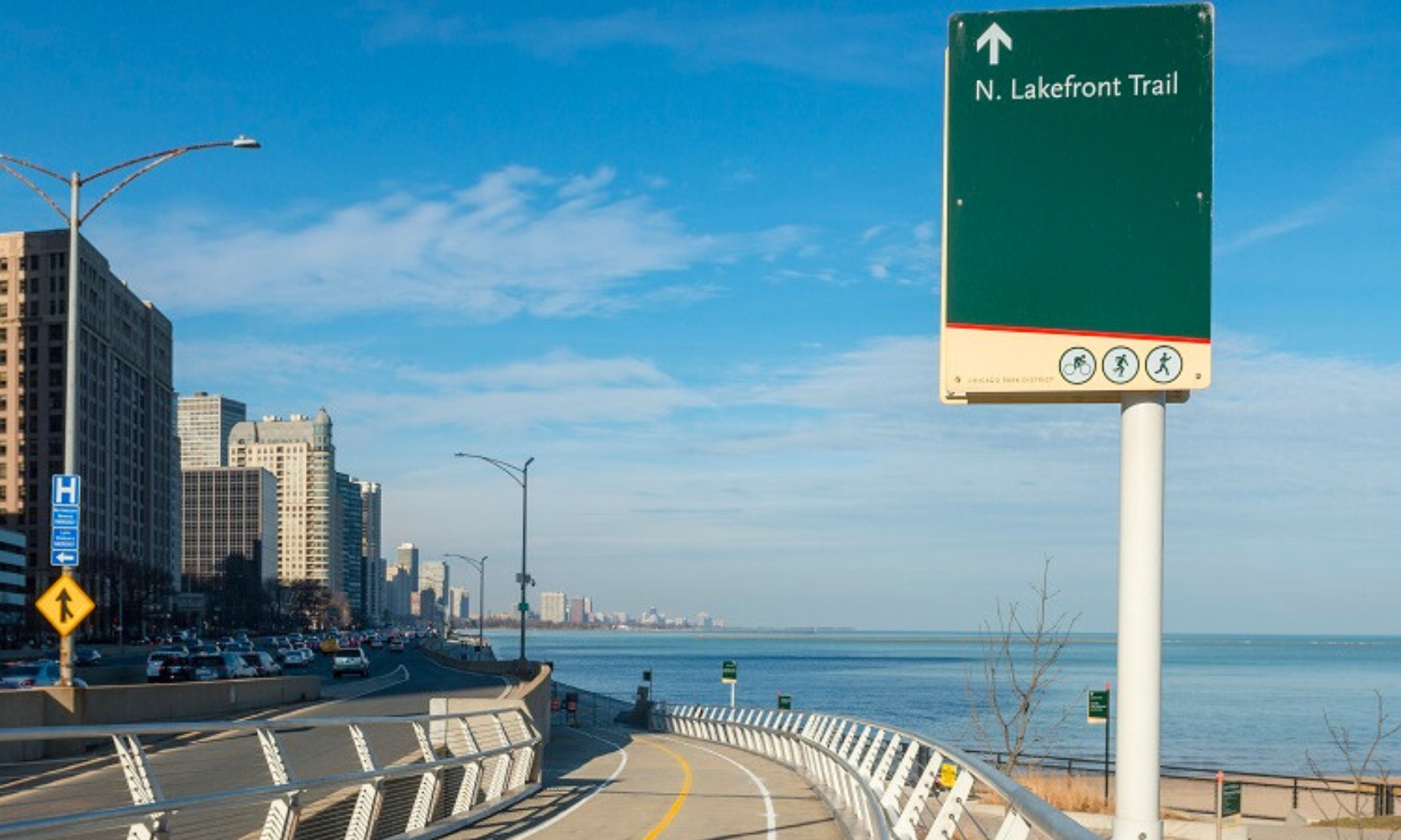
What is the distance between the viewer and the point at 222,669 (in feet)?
209

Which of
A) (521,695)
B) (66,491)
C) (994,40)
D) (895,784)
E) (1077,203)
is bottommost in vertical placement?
(521,695)

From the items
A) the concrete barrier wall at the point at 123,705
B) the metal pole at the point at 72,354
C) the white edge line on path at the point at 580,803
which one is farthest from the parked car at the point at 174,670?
the metal pole at the point at 72,354

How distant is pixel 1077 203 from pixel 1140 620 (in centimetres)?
199

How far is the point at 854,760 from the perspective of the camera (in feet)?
66.9

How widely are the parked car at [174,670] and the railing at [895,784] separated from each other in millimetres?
26371

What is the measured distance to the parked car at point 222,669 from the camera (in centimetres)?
6147

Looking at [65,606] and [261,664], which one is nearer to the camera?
[65,606]

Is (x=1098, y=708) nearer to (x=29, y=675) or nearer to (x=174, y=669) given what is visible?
(x=29, y=675)

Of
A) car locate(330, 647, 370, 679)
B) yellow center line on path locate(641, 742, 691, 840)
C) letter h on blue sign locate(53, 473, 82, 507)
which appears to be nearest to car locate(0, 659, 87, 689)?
yellow center line on path locate(641, 742, 691, 840)

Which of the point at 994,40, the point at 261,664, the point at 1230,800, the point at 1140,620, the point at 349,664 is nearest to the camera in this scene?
the point at 1140,620

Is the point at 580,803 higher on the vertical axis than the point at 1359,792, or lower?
higher

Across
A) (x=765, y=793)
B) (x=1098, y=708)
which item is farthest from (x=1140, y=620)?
(x=1098, y=708)

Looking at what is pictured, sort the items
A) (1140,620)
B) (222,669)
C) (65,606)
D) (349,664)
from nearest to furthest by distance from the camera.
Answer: (1140,620), (65,606), (222,669), (349,664)

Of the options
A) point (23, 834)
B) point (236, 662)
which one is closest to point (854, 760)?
point (23, 834)
